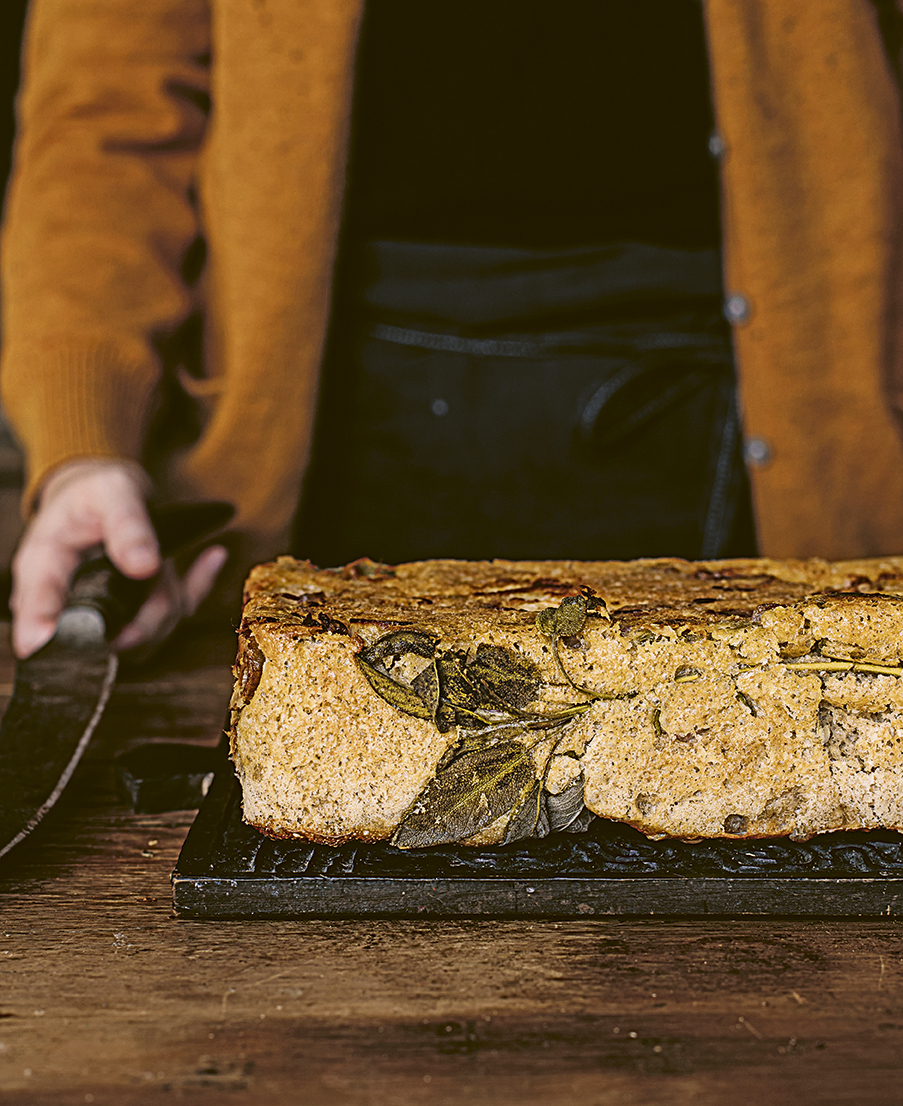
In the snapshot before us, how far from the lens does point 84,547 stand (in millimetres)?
1042

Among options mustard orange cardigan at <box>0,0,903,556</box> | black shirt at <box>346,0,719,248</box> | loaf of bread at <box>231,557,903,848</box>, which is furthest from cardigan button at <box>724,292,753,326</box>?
loaf of bread at <box>231,557,903,848</box>

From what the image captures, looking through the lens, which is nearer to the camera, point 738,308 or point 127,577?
point 127,577

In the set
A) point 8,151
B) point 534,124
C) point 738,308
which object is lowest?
point 738,308

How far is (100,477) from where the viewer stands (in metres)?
1.07

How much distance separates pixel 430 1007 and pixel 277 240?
97 centimetres

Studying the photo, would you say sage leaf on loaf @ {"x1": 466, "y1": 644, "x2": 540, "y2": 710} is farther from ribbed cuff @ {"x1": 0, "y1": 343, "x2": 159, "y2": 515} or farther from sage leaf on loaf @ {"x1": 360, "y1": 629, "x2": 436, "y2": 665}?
ribbed cuff @ {"x1": 0, "y1": 343, "x2": 159, "y2": 515}

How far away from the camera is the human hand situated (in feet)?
3.26

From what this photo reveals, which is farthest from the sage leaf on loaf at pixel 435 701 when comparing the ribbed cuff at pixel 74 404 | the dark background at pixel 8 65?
the dark background at pixel 8 65

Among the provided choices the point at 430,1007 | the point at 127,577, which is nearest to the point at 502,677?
the point at 430,1007

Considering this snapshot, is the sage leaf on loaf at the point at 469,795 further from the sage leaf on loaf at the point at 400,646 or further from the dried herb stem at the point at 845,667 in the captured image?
the dried herb stem at the point at 845,667

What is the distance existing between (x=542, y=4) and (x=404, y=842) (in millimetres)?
1110

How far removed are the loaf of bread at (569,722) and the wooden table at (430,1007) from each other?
7cm

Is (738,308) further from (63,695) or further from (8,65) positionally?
(8,65)

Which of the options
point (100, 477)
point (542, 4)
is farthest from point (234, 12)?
point (100, 477)
